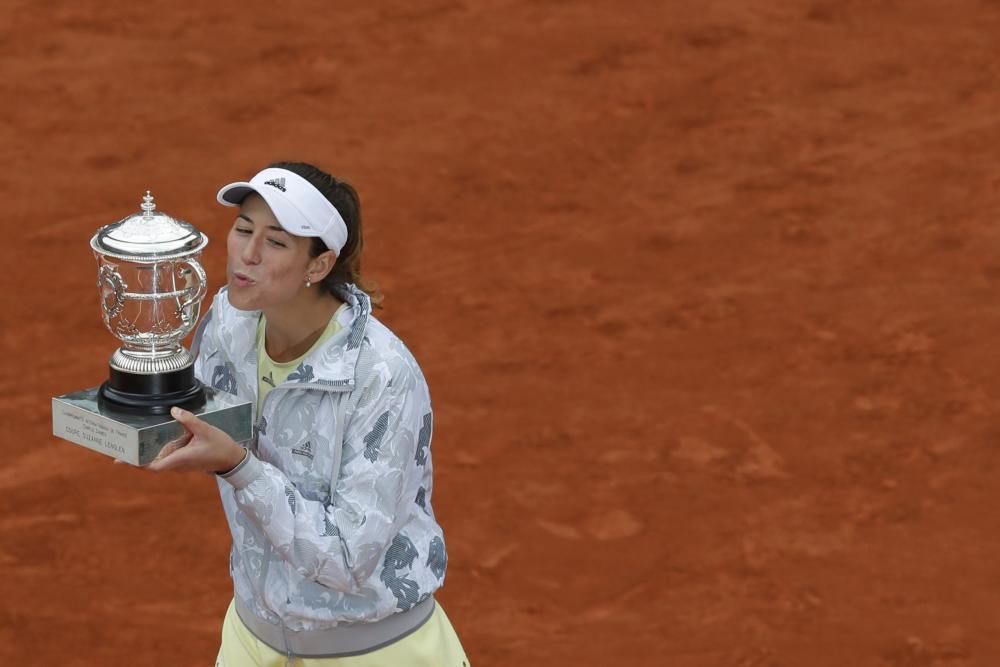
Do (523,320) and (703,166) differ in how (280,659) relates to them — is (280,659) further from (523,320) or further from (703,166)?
(703,166)

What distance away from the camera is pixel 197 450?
3.68 meters

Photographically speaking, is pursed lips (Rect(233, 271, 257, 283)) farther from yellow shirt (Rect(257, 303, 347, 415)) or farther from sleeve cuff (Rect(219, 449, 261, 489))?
sleeve cuff (Rect(219, 449, 261, 489))

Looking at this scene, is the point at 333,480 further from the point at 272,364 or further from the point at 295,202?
the point at 295,202

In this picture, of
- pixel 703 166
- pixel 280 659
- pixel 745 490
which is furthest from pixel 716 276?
pixel 280 659

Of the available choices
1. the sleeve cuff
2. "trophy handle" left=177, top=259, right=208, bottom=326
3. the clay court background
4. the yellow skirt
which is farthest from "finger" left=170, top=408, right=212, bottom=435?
the clay court background

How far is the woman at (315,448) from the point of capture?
3879 mm

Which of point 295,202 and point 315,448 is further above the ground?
point 295,202

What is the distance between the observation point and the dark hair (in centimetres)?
398

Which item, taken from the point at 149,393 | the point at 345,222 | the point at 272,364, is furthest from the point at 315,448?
the point at 345,222

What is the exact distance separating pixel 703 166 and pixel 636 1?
1558 millimetres

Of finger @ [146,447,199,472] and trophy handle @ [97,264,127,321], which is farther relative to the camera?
trophy handle @ [97,264,127,321]

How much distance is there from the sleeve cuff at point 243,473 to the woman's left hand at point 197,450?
10 millimetres

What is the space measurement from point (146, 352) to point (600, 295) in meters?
4.37

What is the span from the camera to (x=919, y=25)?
10062mm
